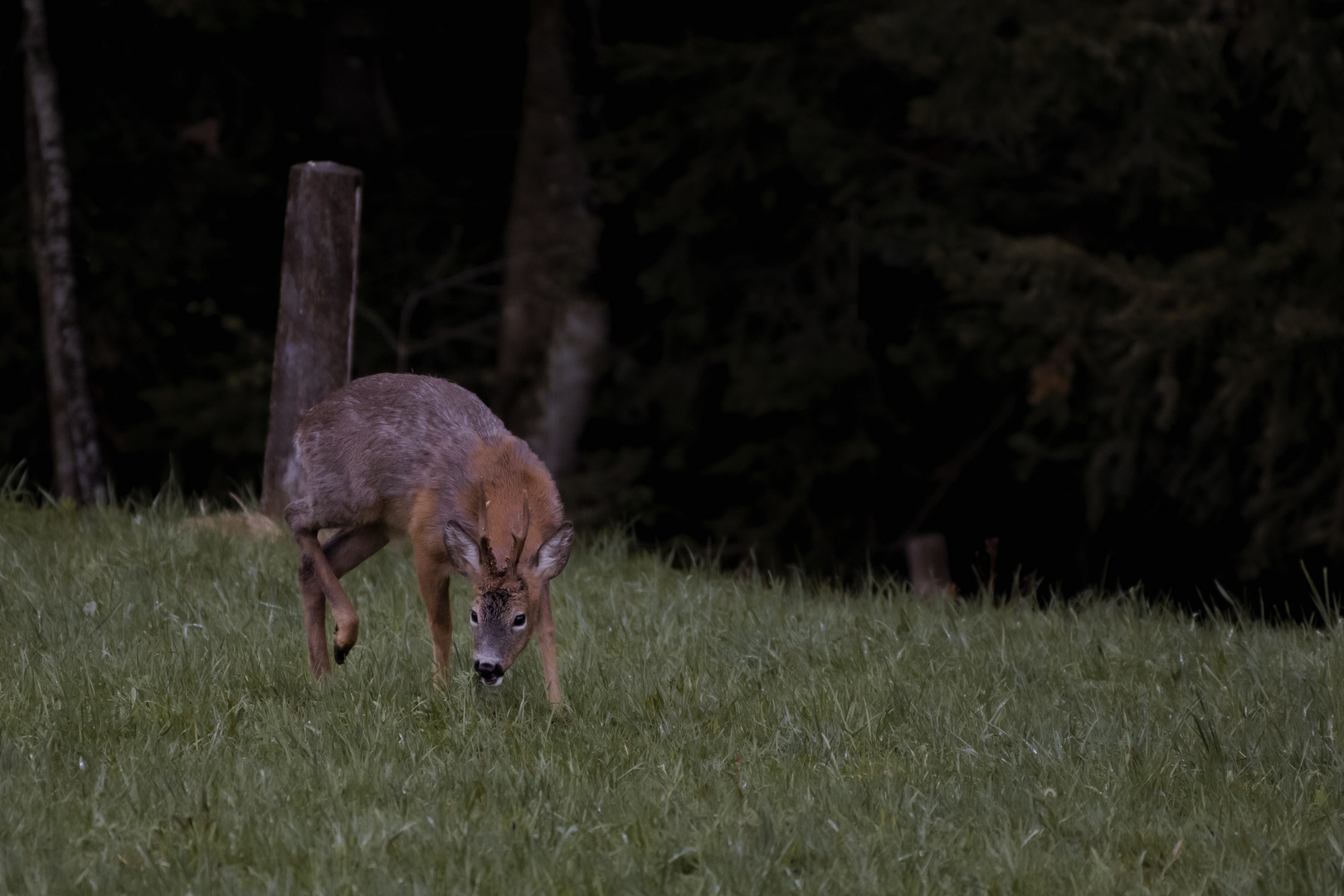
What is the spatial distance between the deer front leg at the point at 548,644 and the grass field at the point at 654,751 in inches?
3.5

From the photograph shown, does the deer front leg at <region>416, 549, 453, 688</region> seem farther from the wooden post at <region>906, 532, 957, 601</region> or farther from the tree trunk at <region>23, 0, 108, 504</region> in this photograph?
the tree trunk at <region>23, 0, 108, 504</region>

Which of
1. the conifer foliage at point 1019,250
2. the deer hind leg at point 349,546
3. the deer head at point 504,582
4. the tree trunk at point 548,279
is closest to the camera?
the deer head at point 504,582

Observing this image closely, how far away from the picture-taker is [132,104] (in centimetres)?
1477

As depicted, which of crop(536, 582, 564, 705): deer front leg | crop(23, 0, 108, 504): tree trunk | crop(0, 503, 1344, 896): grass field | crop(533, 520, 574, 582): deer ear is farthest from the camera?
crop(23, 0, 108, 504): tree trunk

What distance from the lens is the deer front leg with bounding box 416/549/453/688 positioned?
219 inches

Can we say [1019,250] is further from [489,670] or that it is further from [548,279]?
[489,670]

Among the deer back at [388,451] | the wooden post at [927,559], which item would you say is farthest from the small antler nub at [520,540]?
the wooden post at [927,559]

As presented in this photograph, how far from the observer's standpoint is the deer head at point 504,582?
206 inches

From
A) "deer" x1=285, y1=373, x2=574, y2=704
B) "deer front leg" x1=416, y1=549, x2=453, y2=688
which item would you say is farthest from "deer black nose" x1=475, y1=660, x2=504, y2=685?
"deer front leg" x1=416, y1=549, x2=453, y2=688

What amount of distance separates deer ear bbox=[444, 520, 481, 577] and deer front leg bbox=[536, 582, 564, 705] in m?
0.31

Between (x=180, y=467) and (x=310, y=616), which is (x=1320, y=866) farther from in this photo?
(x=180, y=467)

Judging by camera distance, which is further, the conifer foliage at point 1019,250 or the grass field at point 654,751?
the conifer foliage at point 1019,250

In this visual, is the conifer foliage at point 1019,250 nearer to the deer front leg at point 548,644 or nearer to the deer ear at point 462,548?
the deer front leg at point 548,644

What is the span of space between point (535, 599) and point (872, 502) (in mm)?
9598
